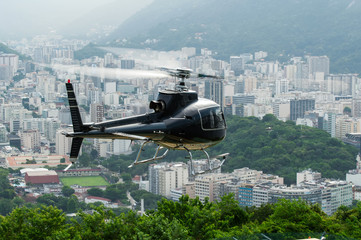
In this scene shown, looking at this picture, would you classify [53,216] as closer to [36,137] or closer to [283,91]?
[36,137]

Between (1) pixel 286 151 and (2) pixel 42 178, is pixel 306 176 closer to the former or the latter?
(1) pixel 286 151

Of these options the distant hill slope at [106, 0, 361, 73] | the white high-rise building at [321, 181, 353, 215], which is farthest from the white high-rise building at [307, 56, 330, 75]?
the white high-rise building at [321, 181, 353, 215]

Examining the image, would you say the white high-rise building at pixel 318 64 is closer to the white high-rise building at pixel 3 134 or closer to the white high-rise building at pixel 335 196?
the white high-rise building at pixel 3 134

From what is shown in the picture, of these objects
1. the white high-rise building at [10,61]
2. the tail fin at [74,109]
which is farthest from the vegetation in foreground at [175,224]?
the white high-rise building at [10,61]

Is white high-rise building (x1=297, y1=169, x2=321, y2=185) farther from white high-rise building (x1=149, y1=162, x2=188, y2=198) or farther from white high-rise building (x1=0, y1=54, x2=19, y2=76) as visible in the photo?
white high-rise building (x1=0, y1=54, x2=19, y2=76)

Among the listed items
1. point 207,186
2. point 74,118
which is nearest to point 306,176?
point 207,186

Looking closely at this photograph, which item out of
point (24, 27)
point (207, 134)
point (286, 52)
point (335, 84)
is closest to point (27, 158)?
point (335, 84)
